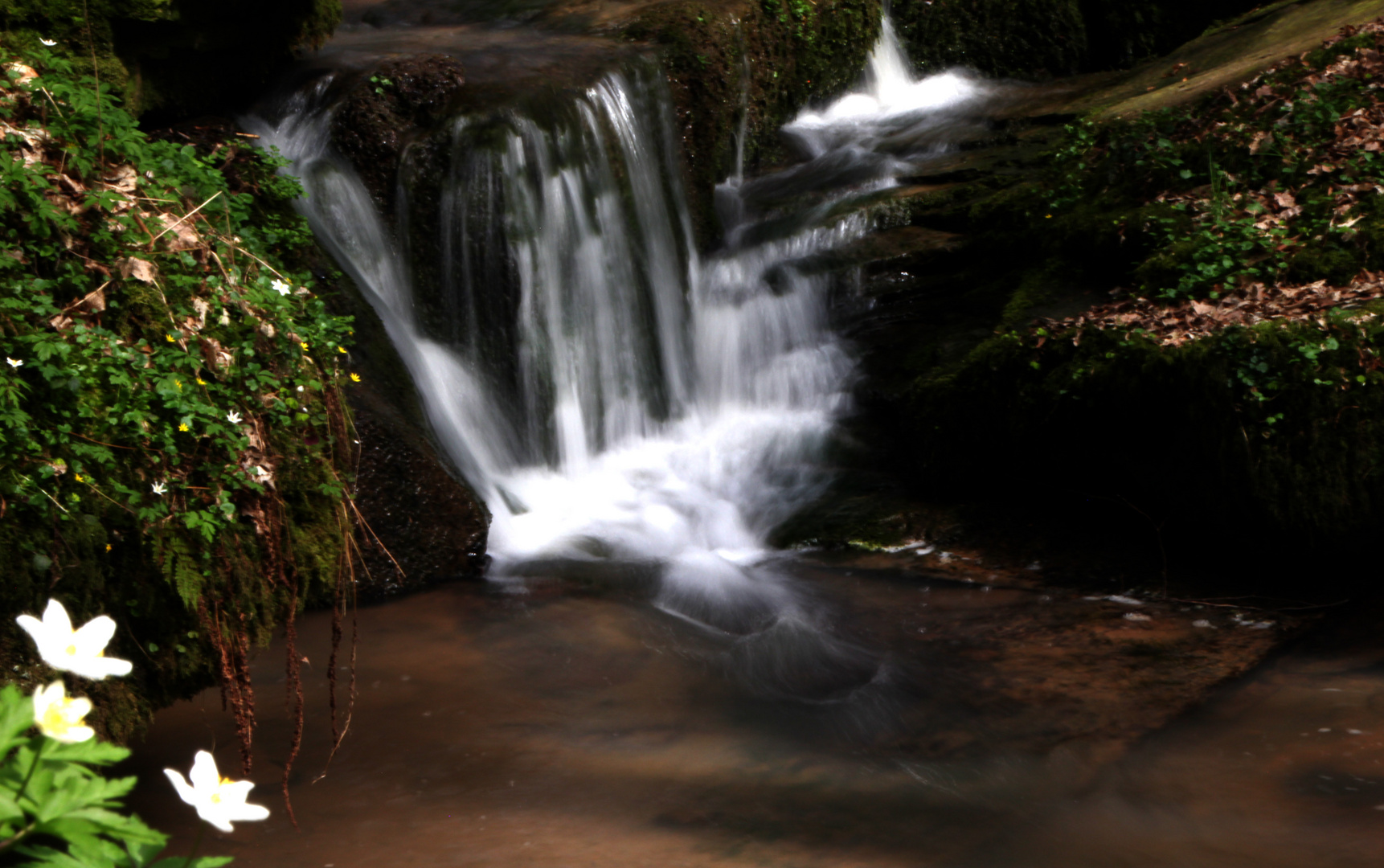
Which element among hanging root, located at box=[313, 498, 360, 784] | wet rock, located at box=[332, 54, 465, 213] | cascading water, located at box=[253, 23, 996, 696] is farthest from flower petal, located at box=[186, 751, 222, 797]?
wet rock, located at box=[332, 54, 465, 213]

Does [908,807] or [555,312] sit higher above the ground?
[555,312]

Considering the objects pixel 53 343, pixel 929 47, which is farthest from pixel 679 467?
pixel 929 47

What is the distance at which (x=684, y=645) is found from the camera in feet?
17.1

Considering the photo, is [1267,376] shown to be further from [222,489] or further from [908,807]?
[222,489]

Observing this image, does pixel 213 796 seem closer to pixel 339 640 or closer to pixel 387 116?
pixel 339 640

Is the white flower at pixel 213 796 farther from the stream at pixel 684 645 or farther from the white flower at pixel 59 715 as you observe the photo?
the stream at pixel 684 645

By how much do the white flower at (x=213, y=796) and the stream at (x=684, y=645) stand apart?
189cm

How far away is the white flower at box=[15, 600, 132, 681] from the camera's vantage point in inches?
56.6

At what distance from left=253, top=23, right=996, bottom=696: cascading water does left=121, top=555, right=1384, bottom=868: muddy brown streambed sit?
94 cm

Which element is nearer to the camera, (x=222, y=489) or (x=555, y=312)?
(x=222, y=489)

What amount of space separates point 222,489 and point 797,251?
6.07 meters

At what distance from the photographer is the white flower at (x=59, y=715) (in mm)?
1396

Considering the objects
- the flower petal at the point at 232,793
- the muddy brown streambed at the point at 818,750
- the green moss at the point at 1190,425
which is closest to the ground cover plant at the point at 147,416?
the muddy brown streambed at the point at 818,750

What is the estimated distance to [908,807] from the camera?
3.62 meters
